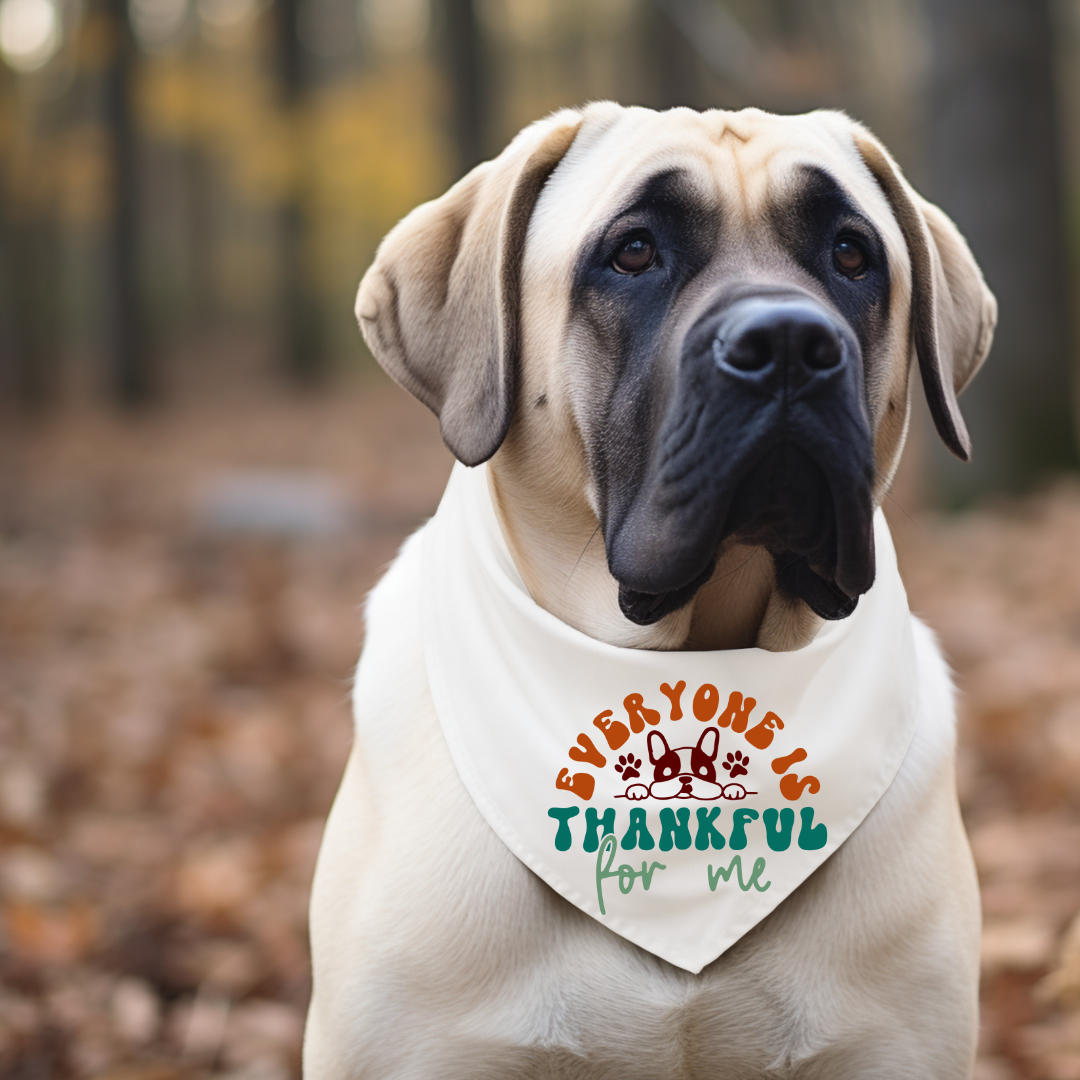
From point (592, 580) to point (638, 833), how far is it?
45 centimetres

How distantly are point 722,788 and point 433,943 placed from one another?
555 millimetres

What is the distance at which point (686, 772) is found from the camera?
2.27 meters

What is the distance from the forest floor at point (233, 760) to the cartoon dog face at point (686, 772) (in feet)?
2.24

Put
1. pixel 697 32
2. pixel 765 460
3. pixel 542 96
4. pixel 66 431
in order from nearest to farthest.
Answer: pixel 765 460, pixel 697 32, pixel 66 431, pixel 542 96

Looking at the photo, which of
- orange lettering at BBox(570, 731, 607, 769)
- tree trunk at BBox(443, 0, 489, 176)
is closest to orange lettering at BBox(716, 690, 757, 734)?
orange lettering at BBox(570, 731, 607, 769)

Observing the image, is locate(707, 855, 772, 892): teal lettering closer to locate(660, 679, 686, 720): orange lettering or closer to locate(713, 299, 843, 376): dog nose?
locate(660, 679, 686, 720): orange lettering

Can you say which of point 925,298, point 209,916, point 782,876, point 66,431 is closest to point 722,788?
point 782,876

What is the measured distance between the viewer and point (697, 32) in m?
8.38

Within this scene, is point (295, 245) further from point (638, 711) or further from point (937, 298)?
point (638, 711)

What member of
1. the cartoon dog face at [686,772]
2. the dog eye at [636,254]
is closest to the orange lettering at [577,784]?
the cartoon dog face at [686,772]

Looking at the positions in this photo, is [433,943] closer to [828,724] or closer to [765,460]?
[828,724]

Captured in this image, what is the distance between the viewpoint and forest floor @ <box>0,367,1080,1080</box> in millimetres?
3154

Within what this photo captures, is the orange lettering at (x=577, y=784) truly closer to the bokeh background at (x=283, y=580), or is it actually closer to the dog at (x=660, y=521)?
the dog at (x=660, y=521)

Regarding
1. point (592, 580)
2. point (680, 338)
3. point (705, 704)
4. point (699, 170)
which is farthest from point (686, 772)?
point (699, 170)
